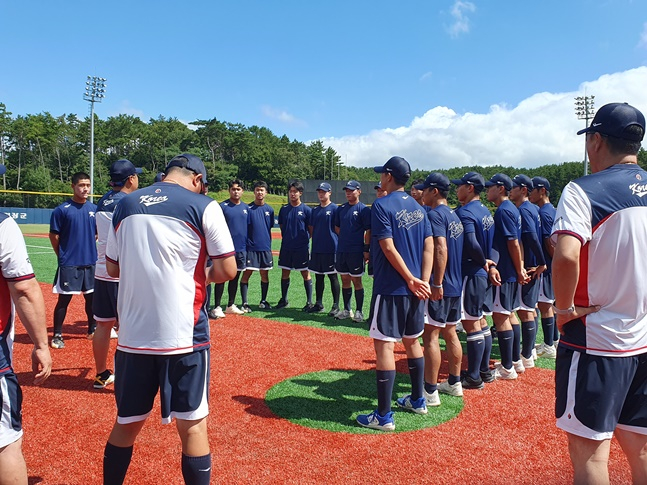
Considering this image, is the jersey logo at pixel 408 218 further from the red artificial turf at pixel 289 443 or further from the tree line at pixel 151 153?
the tree line at pixel 151 153

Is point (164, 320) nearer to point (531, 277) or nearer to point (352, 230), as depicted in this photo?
point (531, 277)

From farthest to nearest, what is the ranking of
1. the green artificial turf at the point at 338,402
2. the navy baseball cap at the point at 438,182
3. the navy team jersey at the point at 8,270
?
the navy baseball cap at the point at 438,182
the green artificial turf at the point at 338,402
the navy team jersey at the point at 8,270

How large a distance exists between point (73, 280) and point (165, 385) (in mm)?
5368

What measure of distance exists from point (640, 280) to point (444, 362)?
15.4ft

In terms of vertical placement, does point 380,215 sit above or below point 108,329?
above

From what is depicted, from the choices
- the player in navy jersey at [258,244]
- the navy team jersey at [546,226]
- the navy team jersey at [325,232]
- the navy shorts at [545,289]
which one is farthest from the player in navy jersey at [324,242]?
the navy team jersey at [546,226]

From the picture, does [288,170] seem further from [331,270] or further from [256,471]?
[256,471]

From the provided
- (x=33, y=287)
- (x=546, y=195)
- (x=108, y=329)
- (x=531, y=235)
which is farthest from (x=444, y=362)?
(x=33, y=287)

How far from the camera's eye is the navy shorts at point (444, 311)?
17.3 feet

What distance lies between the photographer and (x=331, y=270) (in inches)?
407

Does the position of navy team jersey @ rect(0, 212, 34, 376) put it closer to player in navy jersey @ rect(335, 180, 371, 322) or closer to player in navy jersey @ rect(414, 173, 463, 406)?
player in navy jersey @ rect(414, 173, 463, 406)

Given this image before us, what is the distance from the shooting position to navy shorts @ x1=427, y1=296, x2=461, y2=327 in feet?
17.3

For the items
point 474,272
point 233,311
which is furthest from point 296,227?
point 474,272

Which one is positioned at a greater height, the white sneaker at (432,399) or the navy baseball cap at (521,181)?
the navy baseball cap at (521,181)
